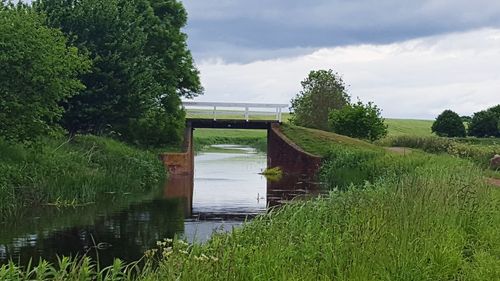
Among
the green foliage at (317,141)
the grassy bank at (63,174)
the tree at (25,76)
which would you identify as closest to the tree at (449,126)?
the green foliage at (317,141)

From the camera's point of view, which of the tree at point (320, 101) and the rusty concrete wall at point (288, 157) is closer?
the rusty concrete wall at point (288, 157)

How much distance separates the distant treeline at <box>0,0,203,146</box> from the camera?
20.7m

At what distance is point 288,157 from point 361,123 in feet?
32.5

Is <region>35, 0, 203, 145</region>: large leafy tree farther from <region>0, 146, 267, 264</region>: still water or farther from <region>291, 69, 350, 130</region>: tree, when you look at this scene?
<region>291, 69, 350, 130</region>: tree

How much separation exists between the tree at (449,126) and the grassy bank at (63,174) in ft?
152

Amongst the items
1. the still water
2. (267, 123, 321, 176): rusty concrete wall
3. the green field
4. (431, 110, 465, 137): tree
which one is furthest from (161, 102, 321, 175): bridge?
the green field

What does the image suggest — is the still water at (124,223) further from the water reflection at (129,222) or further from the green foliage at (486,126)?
the green foliage at (486,126)

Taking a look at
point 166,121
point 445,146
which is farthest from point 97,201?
point 445,146

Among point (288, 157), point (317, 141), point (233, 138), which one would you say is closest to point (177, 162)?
point (288, 157)

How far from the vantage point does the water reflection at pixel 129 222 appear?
14398 millimetres

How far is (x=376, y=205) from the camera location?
1055 centimetres

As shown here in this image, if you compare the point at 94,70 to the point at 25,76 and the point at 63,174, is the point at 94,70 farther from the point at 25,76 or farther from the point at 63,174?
the point at 25,76

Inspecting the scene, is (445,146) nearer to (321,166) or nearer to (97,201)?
(321,166)

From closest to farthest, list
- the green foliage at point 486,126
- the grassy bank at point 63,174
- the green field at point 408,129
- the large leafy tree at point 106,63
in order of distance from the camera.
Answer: the grassy bank at point 63,174 → the large leafy tree at point 106,63 → the green foliage at point 486,126 → the green field at point 408,129
